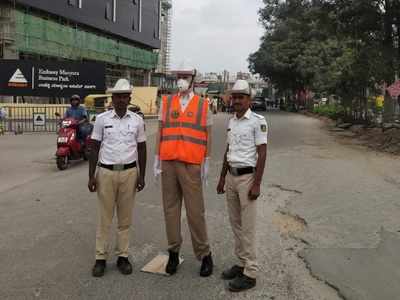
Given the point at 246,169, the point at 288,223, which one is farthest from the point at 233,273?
the point at 288,223

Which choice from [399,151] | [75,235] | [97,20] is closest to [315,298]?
[75,235]

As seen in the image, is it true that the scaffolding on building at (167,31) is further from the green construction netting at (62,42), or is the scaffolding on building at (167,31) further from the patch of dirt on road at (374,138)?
the patch of dirt on road at (374,138)

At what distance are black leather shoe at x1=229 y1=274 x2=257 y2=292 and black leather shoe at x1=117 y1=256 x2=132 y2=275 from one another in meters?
0.97

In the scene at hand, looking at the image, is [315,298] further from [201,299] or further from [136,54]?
[136,54]

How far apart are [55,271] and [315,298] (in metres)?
→ 2.36

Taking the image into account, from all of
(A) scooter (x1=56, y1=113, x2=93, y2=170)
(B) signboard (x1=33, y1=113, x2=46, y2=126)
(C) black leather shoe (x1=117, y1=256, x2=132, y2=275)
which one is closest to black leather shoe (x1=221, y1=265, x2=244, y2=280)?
(C) black leather shoe (x1=117, y1=256, x2=132, y2=275)

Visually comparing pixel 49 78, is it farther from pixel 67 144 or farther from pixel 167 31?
pixel 167 31

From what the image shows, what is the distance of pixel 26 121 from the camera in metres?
21.7

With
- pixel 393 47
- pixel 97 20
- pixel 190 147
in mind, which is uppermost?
pixel 97 20

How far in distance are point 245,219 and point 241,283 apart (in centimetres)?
54

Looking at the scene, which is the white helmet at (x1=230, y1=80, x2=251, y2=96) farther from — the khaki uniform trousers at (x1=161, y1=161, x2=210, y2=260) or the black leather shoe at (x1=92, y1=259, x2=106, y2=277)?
the black leather shoe at (x1=92, y1=259, x2=106, y2=277)

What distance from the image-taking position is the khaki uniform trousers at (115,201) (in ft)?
14.8

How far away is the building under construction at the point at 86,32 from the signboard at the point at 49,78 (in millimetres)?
12953

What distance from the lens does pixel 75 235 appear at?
5738mm
